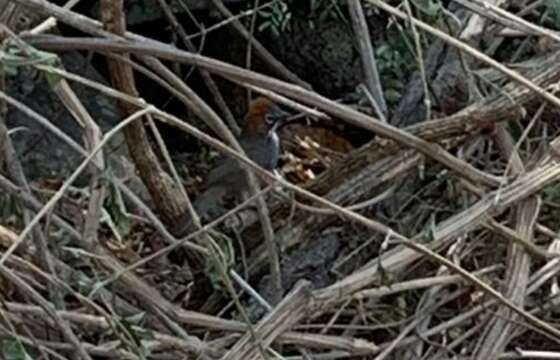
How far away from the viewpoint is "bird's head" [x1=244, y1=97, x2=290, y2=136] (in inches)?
182

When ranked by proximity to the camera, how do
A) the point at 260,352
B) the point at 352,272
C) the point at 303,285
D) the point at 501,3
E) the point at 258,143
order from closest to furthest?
the point at 260,352, the point at 303,285, the point at 352,272, the point at 501,3, the point at 258,143

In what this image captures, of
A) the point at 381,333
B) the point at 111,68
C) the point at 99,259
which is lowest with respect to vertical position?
the point at 381,333

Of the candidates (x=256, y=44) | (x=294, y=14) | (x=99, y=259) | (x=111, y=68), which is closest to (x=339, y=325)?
(x=99, y=259)

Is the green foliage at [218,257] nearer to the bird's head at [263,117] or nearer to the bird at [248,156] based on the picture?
the bird at [248,156]

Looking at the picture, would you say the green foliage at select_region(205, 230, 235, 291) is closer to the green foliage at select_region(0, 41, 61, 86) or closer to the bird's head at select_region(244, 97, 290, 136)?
the green foliage at select_region(0, 41, 61, 86)

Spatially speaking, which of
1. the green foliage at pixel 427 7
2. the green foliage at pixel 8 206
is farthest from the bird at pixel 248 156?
the green foliage at pixel 8 206

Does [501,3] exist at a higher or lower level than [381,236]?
higher

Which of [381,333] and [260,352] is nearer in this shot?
[260,352]

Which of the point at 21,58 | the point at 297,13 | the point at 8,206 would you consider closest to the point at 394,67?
the point at 297,13

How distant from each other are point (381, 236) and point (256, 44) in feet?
3.72

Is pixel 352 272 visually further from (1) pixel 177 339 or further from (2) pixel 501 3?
(2) pixel 501 3

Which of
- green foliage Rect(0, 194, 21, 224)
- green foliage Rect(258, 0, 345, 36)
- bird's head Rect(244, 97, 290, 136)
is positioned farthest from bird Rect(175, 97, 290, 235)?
green foliage Rect(0, 194, 21, 224)

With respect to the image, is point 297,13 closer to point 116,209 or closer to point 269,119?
point 269,119

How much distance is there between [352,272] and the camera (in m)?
3.25
